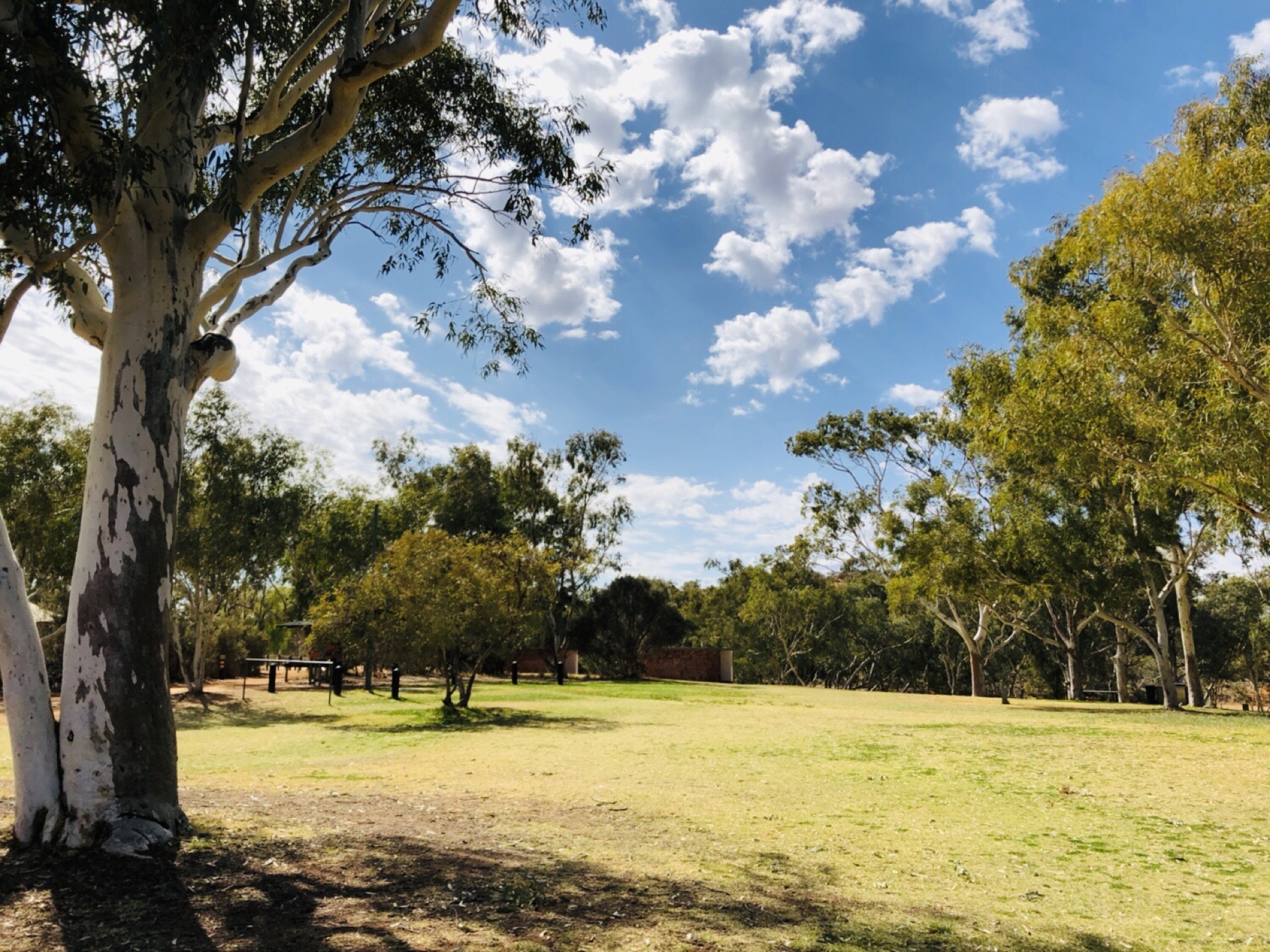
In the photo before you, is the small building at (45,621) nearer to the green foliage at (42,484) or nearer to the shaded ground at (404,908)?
the green foliage at (42,484)

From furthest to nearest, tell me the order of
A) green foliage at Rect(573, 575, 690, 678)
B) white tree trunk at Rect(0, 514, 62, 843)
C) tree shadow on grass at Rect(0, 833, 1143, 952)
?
green foliage at Rect(573, 575, 690, 678)
white tree trunk at Rect(0, 514, 62, 843)
tree shadow on grass at Rect(0, 833, 1143, 952)

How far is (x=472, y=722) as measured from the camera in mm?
16062

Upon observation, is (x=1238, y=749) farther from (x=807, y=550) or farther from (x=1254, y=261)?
(x=807, y=550)

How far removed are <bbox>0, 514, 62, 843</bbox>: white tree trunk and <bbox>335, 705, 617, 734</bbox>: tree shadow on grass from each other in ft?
33.0

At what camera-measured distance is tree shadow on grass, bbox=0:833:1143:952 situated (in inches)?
144

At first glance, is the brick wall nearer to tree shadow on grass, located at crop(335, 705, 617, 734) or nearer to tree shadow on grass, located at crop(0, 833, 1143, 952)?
tree shadow on grass, located at crop(335, 705, 617, 734)

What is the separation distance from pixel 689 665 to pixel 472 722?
25.9 meters

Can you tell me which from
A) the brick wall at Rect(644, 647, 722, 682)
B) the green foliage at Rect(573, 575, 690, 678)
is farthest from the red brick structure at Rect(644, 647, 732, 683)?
the green foliage at Rect(573, 575, 690, 678)

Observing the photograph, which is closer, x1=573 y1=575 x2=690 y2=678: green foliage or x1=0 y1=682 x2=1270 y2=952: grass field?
x1=0 y1=682 x2=1270 y2=952: grass field

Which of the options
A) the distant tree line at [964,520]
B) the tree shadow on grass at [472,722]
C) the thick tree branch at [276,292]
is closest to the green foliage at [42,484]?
the distant tree line at [964,520]

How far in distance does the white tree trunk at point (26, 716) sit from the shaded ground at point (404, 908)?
0.23 meters

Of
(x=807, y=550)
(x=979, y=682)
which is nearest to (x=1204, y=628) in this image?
(x=979, y=682)

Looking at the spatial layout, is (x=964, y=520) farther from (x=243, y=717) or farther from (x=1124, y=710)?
(x=243, y=717)

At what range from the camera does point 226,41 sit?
18.6ft
